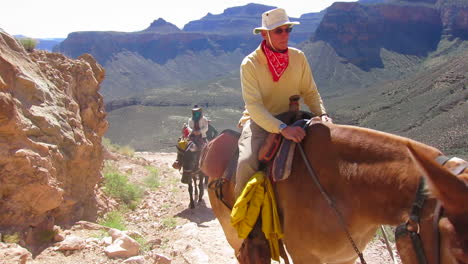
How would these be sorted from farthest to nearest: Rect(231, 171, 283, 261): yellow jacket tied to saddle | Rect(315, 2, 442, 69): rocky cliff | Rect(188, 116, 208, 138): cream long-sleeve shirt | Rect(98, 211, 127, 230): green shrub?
1. Rect(315, 2, 442, 69): rocky cliff
2. Rect(188, 116, 208, 138): cream long-sleeve shirt
3. Rect(98, 211, 127, 230): green shrub
4. Rect(231, 171, 283, 261): yellow jacket tied to saddle

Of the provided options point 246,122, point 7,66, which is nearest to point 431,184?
point 246,122

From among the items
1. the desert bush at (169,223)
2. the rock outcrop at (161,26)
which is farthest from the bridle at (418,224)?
the rock outcrop at (161,26)

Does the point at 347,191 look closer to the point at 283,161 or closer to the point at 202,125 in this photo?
the point at 283,161

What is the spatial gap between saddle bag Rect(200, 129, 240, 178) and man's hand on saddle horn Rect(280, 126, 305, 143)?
3.30ft

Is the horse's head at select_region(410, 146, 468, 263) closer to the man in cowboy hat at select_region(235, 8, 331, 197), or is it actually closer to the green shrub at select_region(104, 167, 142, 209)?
the man in cowboy hat at select_region(235, 8, 331, 197)

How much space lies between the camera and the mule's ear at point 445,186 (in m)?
1.94

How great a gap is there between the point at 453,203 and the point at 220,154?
2.38 metres

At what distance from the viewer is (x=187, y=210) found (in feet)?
29.5

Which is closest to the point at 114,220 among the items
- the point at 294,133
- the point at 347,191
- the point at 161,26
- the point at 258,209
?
the point at 258,209

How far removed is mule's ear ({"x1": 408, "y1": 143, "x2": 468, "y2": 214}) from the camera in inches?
76.4

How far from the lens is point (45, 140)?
244 inches

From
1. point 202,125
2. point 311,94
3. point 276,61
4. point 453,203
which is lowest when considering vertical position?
point 202,125

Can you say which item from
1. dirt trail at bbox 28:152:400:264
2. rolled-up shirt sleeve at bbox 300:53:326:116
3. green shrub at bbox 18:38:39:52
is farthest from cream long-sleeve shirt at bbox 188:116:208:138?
rolled-up shirt sleeve at bbox 300:53:326:116

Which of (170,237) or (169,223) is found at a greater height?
(170,237)
